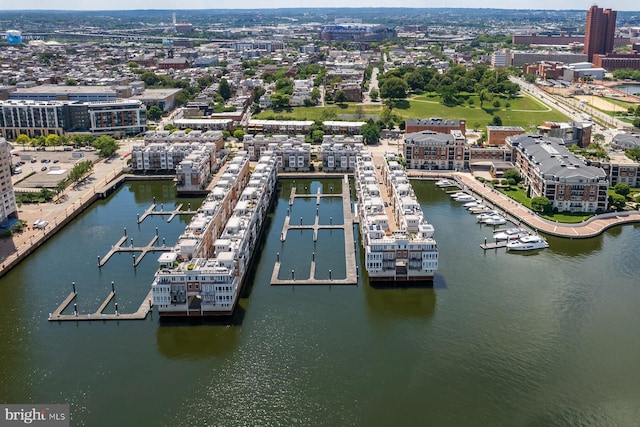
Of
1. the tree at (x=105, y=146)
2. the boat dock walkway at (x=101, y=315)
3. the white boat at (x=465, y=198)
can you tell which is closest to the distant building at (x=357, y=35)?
the tree at (x=105, y=146)

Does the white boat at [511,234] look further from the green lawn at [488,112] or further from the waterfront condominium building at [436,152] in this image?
the green lawn at [488,112]

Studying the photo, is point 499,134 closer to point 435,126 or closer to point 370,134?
point 435,126

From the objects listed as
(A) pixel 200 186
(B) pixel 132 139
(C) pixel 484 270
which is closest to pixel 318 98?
(B) pixel 132 139

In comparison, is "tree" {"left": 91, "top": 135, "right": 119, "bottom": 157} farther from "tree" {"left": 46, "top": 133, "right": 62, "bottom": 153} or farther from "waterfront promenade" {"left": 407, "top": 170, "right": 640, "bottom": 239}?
"waterfront promenade" {"left": 407, "top": 170, "right": 640, "bottom": 239}

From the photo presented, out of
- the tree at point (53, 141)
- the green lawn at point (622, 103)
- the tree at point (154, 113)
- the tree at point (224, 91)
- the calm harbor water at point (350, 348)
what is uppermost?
the tree at point (224, 91)

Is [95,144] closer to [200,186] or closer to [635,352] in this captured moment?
[200,186]
